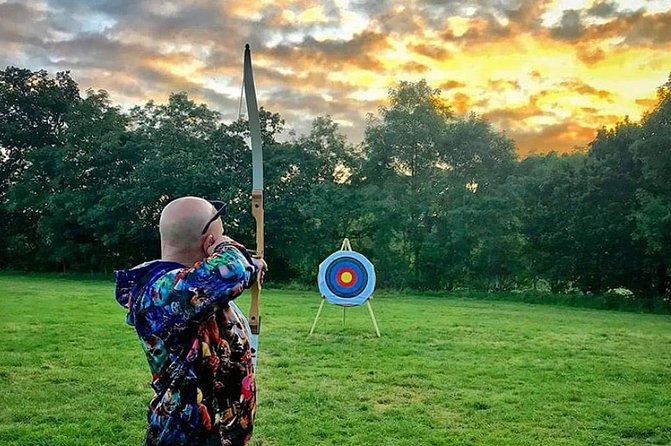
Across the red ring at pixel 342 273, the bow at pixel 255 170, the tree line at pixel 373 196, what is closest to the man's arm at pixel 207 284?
the bow at pixel 255 170

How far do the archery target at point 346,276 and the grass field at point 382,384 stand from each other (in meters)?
0.46

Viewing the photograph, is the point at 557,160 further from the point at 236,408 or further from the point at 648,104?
the point at 236,408

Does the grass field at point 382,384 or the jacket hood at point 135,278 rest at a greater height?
the jacket hood at point 135,278

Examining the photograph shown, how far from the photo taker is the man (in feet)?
4.89

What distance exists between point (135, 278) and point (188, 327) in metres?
→ 0.19

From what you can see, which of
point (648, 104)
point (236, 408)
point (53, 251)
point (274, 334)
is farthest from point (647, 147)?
point (53, 251)

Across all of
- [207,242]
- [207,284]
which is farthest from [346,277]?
[207,284]

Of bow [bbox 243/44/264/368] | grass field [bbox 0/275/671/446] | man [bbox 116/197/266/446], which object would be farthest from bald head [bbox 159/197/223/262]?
grass field [bbox 0/275/671/446]

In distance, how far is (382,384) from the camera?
5.10 m

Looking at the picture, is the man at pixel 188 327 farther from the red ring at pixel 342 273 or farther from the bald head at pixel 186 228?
the red ring at pixel 342 273

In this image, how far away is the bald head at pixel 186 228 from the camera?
156cm

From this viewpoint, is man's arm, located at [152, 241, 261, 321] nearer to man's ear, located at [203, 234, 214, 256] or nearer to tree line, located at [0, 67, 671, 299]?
man's ear, located at [203, 234, 214, 256]

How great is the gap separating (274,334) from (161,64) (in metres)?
3.50

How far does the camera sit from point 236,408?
1649mm
